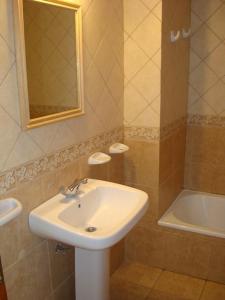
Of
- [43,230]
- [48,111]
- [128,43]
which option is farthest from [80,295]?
[128,43]

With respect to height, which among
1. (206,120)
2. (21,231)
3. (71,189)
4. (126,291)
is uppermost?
(206,120)

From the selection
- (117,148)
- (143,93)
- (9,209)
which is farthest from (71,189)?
(143,93)

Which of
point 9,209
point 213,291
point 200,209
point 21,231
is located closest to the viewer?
point 9,209

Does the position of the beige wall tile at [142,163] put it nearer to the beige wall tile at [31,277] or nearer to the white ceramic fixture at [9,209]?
the beige wall tile at [31,277]

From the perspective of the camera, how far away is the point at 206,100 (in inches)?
109

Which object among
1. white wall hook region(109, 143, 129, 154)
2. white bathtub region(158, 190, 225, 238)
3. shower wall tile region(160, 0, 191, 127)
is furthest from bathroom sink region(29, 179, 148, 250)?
white bathtub region(158, 190, 225, 238)

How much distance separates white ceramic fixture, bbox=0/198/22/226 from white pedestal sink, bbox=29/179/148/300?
0.21 meters

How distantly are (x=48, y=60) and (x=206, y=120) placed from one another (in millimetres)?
1668

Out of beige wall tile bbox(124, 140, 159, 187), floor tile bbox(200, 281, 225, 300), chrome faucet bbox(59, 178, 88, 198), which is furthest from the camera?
beige wall tile bbox(124, 140, 159, 187)

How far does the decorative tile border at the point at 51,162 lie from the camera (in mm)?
1410

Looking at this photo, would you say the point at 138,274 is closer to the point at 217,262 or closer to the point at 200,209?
the point at 217,262

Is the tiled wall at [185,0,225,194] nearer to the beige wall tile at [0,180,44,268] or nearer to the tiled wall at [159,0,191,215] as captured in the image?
the tiled wall at [159,0,191,215]

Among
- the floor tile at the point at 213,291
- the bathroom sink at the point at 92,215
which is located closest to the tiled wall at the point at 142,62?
the bathroom sink at the point at 92,215

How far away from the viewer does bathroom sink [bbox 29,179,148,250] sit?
1352 millimetres
